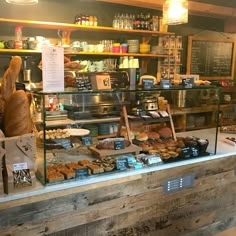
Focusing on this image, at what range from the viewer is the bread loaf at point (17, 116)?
4.40 ft

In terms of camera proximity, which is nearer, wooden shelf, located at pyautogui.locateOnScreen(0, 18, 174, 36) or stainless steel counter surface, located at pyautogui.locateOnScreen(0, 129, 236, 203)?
stainless steel counter surface, located at pyautogui.locateOnScreen(0, 129, 236, 203)

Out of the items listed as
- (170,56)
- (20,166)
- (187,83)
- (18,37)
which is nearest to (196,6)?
(170,56)

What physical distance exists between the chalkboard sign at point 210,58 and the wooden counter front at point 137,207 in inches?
142

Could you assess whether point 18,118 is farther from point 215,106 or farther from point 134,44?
point 134,44

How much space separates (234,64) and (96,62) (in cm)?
313

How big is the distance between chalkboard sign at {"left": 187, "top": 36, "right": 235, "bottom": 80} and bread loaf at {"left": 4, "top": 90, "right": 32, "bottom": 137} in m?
4.40

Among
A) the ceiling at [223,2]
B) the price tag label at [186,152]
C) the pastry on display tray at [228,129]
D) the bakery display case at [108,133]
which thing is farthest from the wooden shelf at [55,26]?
the price tag label at [186,152]

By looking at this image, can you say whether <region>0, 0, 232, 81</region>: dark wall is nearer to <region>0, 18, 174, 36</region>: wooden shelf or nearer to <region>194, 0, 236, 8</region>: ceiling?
<region>0, 18, 174, 36</region>: wooden shelf

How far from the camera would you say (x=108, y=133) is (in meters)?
2.12

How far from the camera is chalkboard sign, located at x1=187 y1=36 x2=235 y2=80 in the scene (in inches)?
212

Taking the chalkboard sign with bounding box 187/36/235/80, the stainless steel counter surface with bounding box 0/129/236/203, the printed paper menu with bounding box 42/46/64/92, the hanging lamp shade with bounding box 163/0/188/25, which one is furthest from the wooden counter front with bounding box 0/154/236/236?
the chalkboard sign with bounding box 187/36/235/80

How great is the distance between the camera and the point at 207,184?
78.4 inches

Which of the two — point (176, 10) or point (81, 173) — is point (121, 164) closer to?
point (81, 173)

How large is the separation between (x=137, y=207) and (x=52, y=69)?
87 cm
